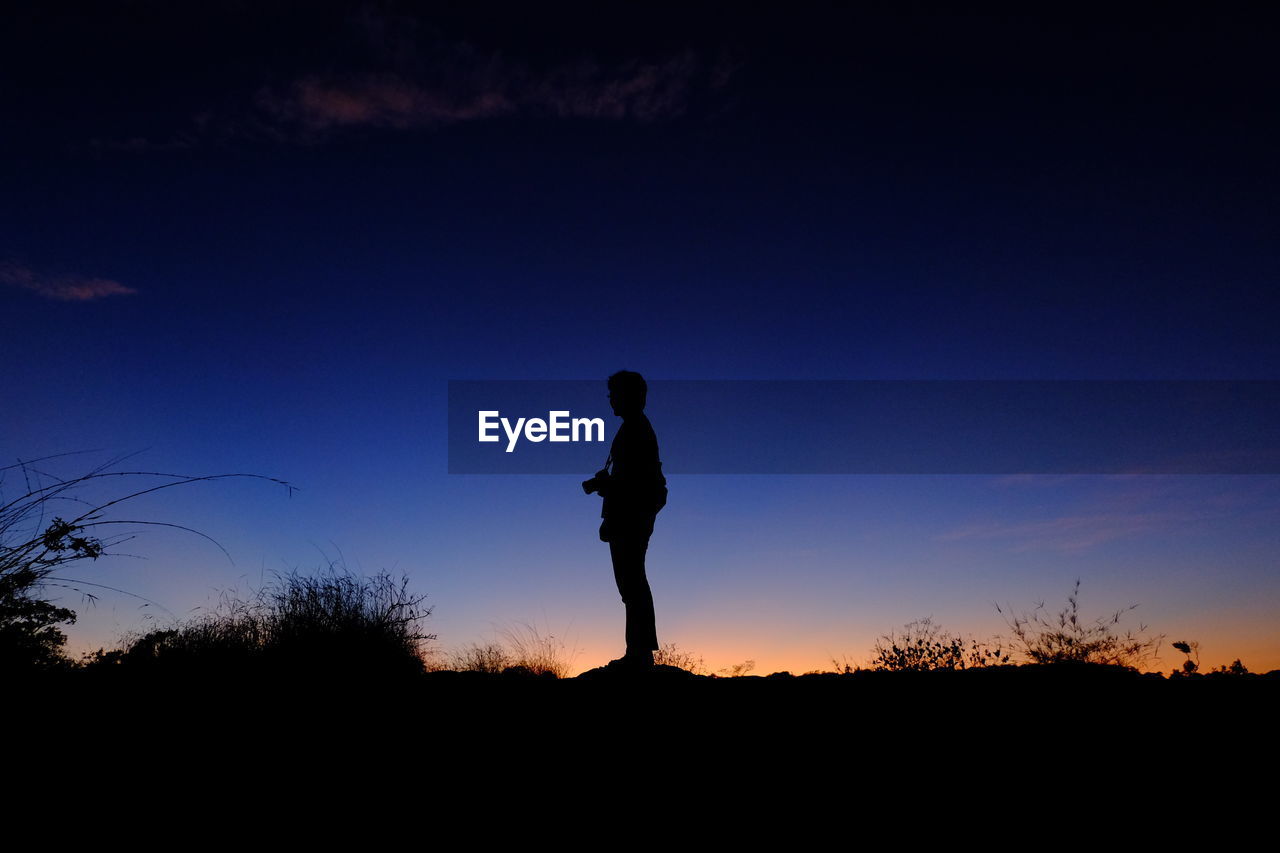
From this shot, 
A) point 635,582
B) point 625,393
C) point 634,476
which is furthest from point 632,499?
point 625,393

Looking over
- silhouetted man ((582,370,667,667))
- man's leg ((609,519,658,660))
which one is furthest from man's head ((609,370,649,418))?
man's leg ((609,519,658,660))

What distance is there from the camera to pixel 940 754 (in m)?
3.00

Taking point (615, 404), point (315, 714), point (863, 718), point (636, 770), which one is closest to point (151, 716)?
point (315, 714)

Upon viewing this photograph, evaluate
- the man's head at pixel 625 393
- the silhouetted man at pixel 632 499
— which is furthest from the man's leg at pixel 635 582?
the man's head at pixel 625 393

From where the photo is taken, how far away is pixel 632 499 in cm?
649

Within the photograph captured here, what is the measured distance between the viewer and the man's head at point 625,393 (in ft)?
21.9

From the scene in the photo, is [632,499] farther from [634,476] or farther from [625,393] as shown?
[625,393]

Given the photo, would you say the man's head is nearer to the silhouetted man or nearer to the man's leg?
the silhouetted man

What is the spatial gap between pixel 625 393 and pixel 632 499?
0.93 meters

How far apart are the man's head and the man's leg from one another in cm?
98

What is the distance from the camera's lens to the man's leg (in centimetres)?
630

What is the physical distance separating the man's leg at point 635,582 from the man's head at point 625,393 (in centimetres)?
98

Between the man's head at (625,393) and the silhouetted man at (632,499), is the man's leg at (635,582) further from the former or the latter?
the man's head at (625,393)

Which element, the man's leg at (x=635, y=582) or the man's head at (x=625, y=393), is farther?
the man's head at (x=625, y=393)
